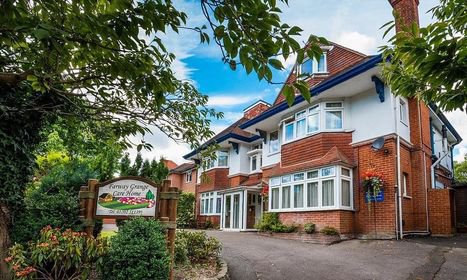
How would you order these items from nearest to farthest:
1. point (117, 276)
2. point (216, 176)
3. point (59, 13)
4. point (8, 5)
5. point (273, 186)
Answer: point (8, 5) → point (59, 13) → point (117, 276) → point (273, 186) → point (216, 176)

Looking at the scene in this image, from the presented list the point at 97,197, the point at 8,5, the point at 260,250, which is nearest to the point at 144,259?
the point at 97,197

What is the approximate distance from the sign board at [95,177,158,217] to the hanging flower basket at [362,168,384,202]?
8371mm

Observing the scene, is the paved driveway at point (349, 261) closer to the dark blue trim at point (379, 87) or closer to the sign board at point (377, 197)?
the sign board at point (377, 197)

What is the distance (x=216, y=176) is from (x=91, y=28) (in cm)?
1943

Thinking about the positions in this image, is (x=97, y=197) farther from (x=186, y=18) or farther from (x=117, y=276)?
(x=186, y=18)

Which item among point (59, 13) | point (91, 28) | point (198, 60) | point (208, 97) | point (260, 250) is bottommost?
point (260, 250)

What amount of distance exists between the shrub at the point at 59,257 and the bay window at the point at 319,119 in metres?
10.4

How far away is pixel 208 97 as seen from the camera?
610cm

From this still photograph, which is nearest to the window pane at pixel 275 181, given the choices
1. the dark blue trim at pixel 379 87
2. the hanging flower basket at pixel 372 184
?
the hanging flower basket at pixel 372 184

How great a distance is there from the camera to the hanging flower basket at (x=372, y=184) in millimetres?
11320

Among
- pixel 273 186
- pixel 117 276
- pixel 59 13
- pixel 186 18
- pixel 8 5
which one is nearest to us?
pixel 8 5

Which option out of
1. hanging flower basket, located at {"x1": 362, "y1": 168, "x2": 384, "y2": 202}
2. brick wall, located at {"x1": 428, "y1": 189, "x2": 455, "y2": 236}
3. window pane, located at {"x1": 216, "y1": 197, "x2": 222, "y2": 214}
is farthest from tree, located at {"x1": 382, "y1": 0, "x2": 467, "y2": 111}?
window pane, located at {"x1": 216, "y1": 197, "x2": 222, "y2": 214}

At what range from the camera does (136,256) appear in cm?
451

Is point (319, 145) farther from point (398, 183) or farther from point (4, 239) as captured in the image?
point (4, 239)
